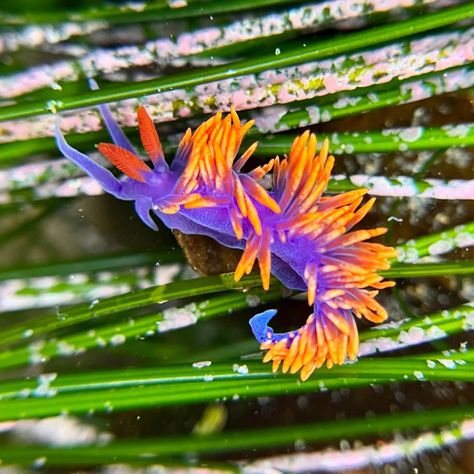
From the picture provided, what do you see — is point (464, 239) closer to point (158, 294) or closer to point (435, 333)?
point (435, 333)

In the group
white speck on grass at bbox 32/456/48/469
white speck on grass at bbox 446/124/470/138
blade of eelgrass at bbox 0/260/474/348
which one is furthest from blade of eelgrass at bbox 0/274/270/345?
white speck on grass at bbox 446/124/470/138

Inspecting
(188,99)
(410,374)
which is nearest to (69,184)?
(188,99)

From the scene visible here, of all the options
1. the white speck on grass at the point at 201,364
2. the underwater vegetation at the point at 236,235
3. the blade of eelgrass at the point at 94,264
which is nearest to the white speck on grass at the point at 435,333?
the underwater vegetation at the point at 236,235

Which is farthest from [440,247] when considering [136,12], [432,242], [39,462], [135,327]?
[39,462]

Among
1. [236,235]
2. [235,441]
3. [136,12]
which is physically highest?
[136,12]

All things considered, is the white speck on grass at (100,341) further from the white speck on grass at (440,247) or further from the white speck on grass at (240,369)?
the white speck on grass at (440,247)

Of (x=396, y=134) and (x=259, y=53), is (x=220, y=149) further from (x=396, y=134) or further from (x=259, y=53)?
(x=396, y=134)

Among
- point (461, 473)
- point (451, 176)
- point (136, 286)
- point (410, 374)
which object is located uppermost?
point (451, 176)
